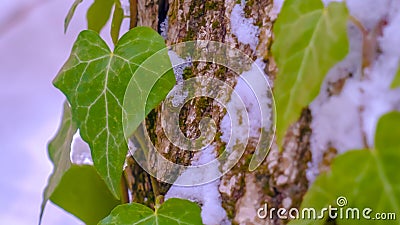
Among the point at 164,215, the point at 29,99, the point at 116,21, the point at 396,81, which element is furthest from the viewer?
the point at 29,99

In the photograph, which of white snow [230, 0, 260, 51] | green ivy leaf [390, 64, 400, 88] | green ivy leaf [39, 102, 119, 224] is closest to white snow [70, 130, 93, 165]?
green ivy leaf [39, 102, 119, 224]

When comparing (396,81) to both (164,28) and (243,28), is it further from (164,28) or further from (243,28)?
(164,28)

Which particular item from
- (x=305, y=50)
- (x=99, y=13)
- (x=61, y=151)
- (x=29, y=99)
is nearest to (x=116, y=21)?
(x=99, y=13)

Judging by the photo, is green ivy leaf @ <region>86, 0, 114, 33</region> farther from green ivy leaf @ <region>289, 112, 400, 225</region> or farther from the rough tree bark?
green ivy leaf @ <region>289, 112, 400, 225</region>

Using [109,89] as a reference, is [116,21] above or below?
above

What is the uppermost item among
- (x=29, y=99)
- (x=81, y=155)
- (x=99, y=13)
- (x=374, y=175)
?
(x=29, y=99)

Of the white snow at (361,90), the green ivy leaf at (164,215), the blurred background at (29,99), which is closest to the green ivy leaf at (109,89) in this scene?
the green ivy leaf at (164,215)

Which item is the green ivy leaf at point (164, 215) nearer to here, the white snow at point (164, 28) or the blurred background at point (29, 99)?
the white snow at point (164, 28)
